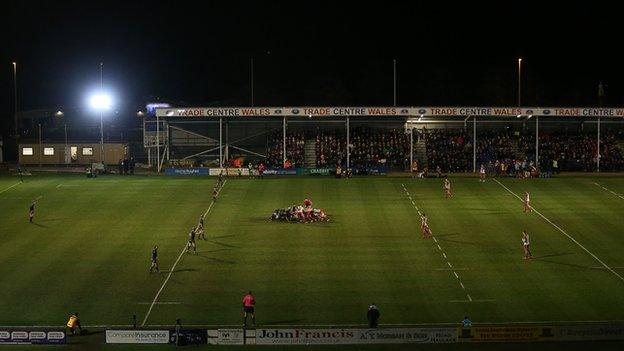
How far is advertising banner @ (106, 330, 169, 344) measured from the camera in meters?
37.5

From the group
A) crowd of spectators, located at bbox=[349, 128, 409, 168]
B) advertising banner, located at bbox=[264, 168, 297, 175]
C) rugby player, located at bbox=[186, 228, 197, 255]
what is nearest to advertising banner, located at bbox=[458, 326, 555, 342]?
rugby player, located at bbox=[186, 228, 197, 255]

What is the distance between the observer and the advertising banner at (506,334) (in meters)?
37.7

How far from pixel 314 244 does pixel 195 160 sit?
36.9 metres

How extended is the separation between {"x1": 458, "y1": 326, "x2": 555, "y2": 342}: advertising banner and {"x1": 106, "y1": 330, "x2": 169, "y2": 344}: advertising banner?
472 inches

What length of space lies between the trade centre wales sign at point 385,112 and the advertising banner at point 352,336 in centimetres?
5114

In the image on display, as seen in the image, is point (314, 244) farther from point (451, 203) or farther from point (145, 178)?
point (145, 178)

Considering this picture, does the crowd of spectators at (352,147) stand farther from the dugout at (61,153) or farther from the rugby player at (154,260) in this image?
the rugby player at (154,260)

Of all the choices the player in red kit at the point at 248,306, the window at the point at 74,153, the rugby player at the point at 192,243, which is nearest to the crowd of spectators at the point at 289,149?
the window at the point at 74,153

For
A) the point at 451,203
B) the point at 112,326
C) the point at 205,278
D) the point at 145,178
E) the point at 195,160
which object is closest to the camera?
the point at 112,326

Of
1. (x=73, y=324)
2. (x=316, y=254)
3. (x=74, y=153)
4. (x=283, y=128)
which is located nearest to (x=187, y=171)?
(x=283, y=128)

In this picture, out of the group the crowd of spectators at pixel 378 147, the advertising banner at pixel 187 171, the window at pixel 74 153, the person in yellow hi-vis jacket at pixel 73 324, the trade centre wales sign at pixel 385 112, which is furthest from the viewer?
the window at pixel 74 153

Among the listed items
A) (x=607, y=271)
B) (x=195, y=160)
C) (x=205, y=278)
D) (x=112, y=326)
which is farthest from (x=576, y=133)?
A: (x=112, y=326)

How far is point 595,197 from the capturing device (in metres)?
73.6

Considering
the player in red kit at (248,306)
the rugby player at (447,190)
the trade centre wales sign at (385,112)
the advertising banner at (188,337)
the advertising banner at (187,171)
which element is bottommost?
the advertising banner at (188,337)
